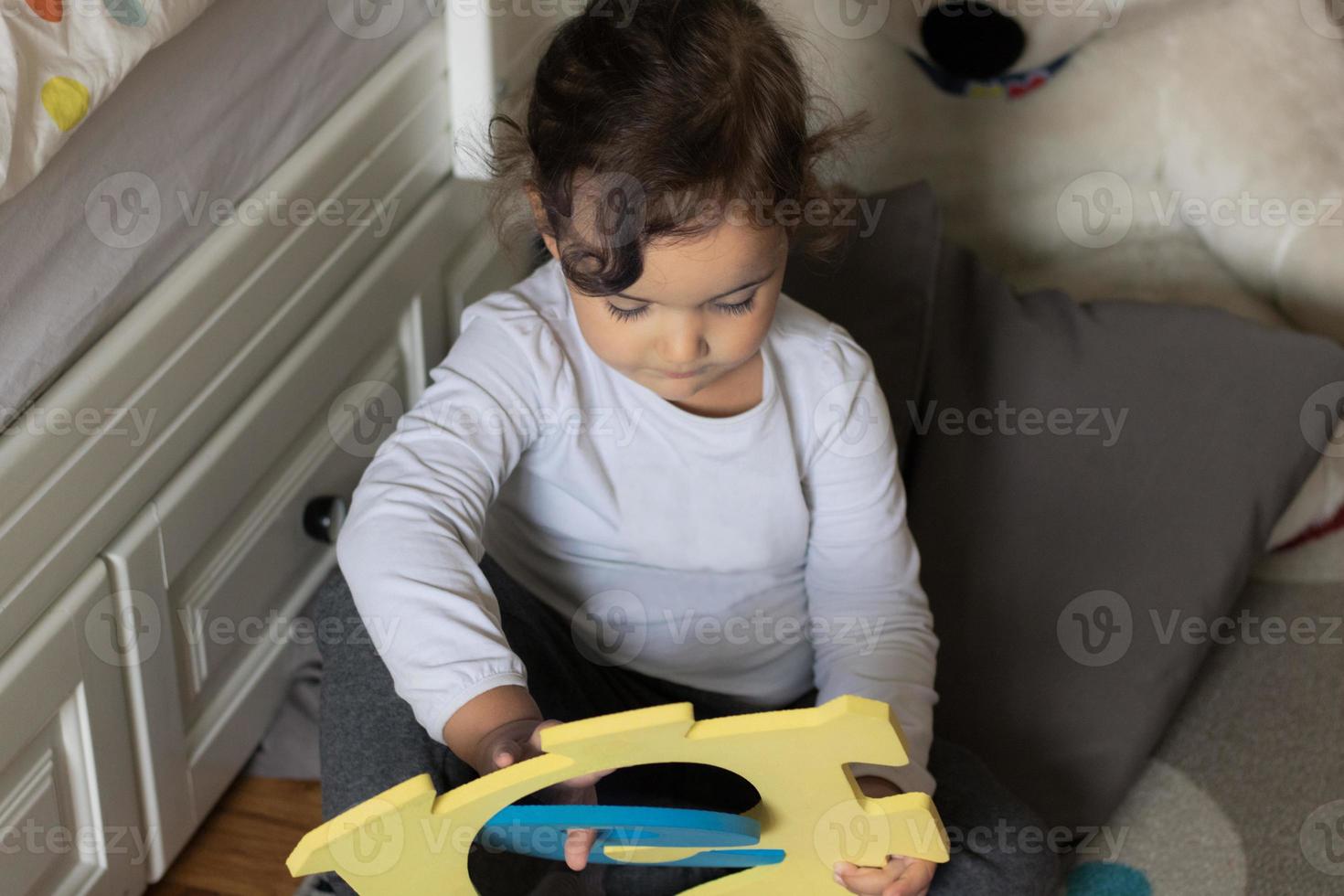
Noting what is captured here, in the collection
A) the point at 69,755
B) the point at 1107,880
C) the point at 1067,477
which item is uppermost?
the point at 69,755

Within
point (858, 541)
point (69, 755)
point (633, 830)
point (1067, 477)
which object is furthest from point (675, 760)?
point (1067, 477)

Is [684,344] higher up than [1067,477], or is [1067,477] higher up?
[684,344]

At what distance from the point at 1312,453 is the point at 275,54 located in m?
0.85

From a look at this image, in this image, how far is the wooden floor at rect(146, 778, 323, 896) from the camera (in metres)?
1.03

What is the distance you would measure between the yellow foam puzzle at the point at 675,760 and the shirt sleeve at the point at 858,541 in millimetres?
159

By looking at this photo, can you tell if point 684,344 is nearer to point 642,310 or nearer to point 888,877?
point 642,310

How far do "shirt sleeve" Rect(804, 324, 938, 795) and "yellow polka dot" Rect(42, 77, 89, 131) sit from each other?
474mm

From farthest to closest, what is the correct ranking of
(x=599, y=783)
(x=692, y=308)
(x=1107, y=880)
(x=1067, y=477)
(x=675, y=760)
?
1. (x=1067, y=477)
2. (x=1107, y=880)
3. (x=599, y=783)
4. (x=692, y=308)
5. (x=675, y=760)

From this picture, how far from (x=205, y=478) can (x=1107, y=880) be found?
2.27 feet

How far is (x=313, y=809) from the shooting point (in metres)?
1.09

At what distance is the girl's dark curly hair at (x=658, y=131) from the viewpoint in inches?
29.7

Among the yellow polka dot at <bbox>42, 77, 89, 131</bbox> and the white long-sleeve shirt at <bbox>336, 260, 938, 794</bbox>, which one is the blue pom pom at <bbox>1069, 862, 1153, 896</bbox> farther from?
the yellow polka dot at <bbox>42, 77, 89, 131</bbox>

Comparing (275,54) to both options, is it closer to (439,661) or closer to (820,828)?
(439,661)

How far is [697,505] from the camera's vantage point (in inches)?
36.3
